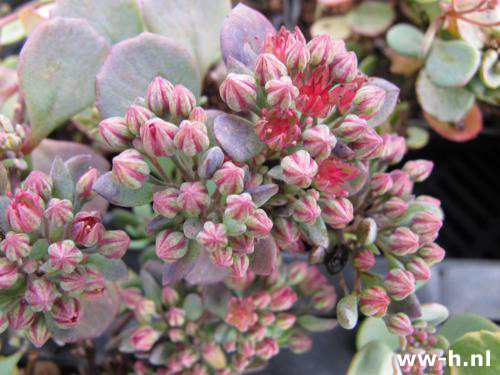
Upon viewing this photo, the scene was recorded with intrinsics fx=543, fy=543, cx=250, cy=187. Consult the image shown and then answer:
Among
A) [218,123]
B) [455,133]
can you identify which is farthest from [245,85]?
[455,133]

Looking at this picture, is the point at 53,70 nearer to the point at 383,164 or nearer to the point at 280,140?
the point at 280,140

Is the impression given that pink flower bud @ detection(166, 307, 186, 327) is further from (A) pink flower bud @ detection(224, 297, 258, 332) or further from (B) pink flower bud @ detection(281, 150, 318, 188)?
(B) pink flower bud @ detection(281, 150, 318, 188)

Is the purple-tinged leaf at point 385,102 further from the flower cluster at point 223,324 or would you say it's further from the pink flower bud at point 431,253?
the flower cluster at point 223,324

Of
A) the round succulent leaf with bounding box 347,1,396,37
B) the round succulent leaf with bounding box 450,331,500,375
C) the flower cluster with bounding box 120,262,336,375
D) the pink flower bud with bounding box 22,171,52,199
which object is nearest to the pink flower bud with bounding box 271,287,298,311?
the flower cluster with bounding box 120,262,336,375

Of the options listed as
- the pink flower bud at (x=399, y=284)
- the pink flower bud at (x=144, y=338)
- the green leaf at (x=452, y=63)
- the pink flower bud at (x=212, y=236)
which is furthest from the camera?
the green leaf at (x=452, y=63)

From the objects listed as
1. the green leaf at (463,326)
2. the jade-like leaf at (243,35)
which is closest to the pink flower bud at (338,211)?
the jade-like leaf at (243,35)

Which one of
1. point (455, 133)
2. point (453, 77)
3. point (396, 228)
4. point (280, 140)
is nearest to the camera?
point (280, 140)
